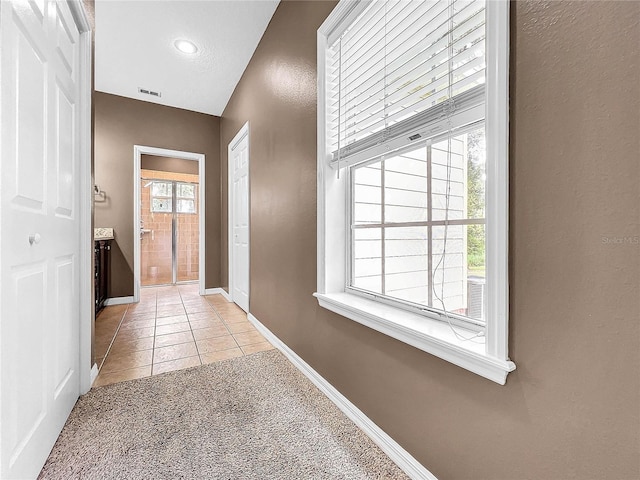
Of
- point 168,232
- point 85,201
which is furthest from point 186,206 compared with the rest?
point 85,201

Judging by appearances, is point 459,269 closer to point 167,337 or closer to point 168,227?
point 167,337

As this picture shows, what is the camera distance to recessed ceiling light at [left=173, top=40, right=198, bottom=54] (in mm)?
2678

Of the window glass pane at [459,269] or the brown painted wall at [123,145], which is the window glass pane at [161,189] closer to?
the brown painted wall at [123,145]

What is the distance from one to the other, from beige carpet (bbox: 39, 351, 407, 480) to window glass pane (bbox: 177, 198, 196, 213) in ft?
13.5

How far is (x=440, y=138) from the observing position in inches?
43.1

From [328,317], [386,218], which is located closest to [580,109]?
[386,218]

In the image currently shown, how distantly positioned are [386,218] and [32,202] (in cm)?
137

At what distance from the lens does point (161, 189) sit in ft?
17.0

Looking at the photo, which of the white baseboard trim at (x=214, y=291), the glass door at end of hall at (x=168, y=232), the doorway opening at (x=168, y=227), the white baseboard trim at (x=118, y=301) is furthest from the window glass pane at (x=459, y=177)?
the glass door at end of hall at (x=168, y=232)

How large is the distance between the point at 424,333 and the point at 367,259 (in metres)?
0.60

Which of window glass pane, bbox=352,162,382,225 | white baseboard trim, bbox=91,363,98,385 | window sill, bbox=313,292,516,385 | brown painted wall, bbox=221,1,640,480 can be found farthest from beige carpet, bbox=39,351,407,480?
window glass pane, bbox=352,162,382,225

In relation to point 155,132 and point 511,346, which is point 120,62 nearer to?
point 155,132

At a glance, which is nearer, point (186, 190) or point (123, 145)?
point (123, 145)

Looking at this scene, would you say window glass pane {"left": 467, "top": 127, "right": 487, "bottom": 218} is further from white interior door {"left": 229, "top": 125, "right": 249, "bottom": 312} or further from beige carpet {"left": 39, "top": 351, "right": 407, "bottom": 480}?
white interior door {"left": 229, "top": 125, "right": 249, "bottom": 312}
